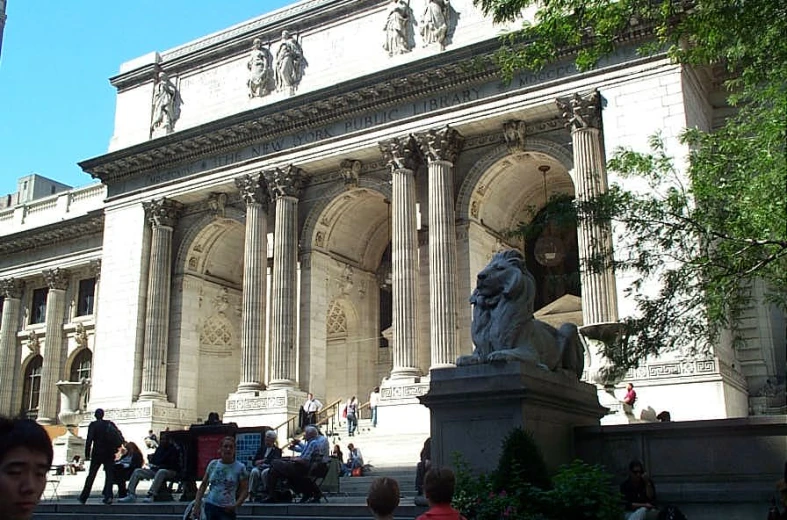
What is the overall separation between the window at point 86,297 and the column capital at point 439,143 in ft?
78.1

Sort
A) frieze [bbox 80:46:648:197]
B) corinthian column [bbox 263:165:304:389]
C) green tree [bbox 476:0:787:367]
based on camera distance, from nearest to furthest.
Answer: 1. green tree [bbox 476:0:787:367]
2. frieze [bbox 80:46:648:197]
3. corinthian column [bbox 263:165:304:389]

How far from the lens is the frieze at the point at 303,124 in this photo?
29.4 meters

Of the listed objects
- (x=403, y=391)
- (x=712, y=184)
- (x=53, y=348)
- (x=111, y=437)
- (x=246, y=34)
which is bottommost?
(x=111, y=437)

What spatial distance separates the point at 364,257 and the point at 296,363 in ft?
24.8

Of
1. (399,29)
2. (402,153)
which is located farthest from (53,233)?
(399,29)

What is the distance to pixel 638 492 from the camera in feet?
36.6

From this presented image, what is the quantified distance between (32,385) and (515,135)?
33.1 meters

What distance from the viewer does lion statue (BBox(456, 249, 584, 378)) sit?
1167 cm

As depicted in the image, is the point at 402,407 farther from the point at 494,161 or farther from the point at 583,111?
the point at 583,111

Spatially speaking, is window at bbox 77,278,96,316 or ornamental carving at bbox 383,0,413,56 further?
window at bbox 77,278,96,316

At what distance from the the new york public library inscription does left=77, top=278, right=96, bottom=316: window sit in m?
9.30

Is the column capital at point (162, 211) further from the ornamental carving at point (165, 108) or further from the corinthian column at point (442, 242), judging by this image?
the corinthian column at point (442, 242)

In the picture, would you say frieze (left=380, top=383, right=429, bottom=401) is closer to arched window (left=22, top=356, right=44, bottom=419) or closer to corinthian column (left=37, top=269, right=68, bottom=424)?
corinthian column (left=37, top=269, right=68, bottom=424)

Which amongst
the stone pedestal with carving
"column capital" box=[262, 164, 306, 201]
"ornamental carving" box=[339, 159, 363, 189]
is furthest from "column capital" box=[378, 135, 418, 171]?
the stone pedestal with carving
